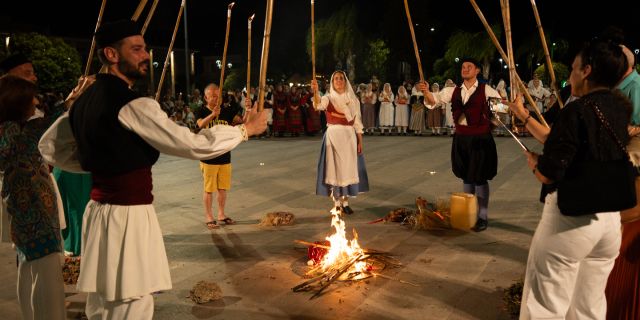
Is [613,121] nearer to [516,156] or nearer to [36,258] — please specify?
[36,258]

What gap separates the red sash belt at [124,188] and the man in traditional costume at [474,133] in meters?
4.46

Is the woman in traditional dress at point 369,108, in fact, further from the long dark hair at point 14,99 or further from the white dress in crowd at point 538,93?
the long dark hair at point 14,99

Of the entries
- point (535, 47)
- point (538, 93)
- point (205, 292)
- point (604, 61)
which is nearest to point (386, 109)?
point (538, 93)

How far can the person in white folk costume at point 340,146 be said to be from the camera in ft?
26.5

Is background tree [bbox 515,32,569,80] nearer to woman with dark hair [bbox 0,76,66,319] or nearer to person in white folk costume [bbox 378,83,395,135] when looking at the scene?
person in white folk costume [bbox 378,83,395,135]

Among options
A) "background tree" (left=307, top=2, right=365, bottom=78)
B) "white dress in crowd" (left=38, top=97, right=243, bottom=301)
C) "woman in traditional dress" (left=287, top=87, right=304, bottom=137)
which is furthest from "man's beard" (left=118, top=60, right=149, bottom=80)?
"background tree" (left=307, top=2, right=365, bottom=78)

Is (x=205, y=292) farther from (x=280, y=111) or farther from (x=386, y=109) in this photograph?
(x=386, y=109)

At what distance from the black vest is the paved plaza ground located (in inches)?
78.3

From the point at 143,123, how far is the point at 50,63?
25.9 m

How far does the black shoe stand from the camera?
710 centimetres

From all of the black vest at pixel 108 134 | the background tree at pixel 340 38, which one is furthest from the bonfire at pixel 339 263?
the background tree at pixel 340 38

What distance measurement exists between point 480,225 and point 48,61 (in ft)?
79.4

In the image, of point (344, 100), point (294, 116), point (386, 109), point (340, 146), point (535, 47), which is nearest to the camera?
point (344, 100)

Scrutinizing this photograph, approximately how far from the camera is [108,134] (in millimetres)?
3020
